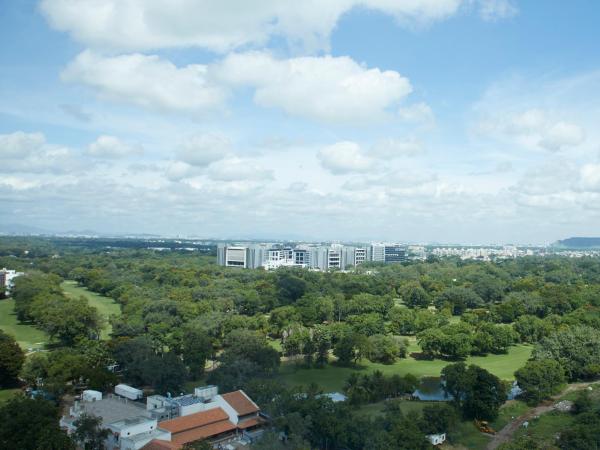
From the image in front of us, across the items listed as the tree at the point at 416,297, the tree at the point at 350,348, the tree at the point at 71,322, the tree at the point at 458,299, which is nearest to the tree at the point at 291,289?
the tree at the point at 416,297

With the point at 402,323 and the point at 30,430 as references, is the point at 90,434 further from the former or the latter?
the point at 402,323

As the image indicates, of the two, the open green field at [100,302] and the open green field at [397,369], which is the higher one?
the open green field at [100,302]

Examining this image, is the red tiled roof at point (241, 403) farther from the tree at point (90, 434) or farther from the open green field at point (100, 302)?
the open green field at point (100, 302)

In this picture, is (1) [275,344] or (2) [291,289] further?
(2) [291,289]

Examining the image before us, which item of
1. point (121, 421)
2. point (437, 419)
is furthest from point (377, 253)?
point (121, 421)

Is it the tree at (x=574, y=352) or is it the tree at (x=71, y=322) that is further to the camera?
the tree at (x=71, y=322)

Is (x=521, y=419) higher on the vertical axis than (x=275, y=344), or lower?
lower

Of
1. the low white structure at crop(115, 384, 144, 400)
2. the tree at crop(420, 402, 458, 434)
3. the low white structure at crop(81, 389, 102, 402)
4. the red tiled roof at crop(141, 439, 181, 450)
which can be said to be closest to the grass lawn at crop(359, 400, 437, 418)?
the tree at crop(420, 402, 458, 434)

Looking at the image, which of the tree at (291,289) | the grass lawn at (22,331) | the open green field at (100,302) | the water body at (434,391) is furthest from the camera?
the tree at (291,289)
